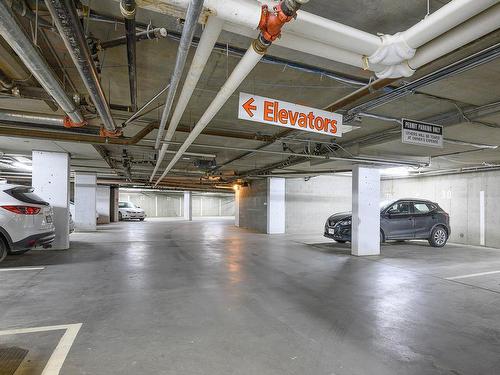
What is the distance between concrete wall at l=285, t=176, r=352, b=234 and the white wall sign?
9518mm

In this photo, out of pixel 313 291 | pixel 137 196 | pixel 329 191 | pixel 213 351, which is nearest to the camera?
pixel 213 351

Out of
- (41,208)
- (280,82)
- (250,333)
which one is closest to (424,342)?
(250,333)

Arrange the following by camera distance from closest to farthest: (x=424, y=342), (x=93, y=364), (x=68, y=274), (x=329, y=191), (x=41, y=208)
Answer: (x=93, y=364) < (x=424, y=342) < (x=68, y=274) < (x=41, y=208) < (x=329, y=191)

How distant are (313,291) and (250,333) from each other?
168 cm

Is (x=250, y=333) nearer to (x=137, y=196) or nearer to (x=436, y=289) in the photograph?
(x=436, y=289)

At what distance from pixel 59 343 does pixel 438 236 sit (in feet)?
33.5

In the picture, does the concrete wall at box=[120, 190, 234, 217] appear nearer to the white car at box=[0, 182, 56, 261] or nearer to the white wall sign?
the white car at box=[0, 182, 56, 261]

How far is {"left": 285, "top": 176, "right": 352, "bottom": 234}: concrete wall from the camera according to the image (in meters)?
13.2

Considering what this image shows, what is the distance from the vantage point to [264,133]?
20.4 ft

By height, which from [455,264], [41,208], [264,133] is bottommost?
[455,264]

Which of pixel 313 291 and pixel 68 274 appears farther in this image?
pixel 68 274

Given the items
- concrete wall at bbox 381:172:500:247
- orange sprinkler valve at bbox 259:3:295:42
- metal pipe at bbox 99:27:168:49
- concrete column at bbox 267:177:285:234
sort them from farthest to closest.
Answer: concrete column at bbox 267:177:285:234
concrete wall at bbox 381:172:500:247
metal pipe at bbox 99:27:168:49
orange sprinkler valve at bbox 259:3:295:42

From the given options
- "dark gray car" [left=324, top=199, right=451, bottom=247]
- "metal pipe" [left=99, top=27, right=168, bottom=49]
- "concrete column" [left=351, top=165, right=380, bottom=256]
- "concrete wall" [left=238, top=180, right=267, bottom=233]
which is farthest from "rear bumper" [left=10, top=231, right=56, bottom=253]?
"concrete wall" [left=238, top=180, right=267, bottom=233]

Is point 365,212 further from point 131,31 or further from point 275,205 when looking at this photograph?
point 131,31
